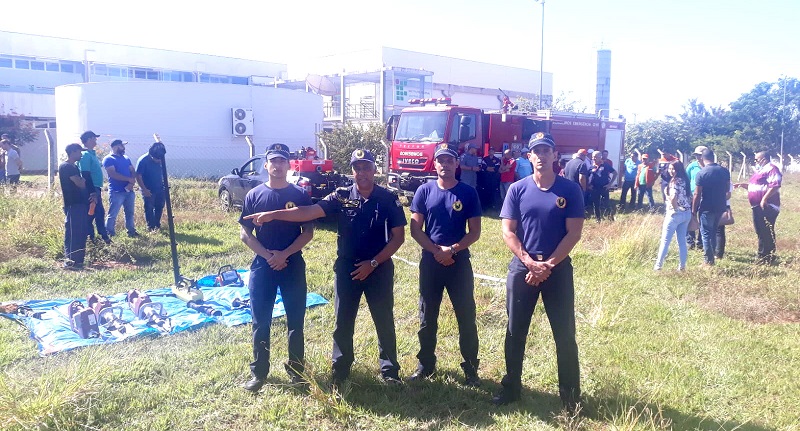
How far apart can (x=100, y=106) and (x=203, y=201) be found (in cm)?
1119

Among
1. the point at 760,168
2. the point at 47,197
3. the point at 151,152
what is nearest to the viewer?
the point at 760,168

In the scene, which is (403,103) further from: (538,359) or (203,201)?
(538,359)

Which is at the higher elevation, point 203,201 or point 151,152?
point 151,152

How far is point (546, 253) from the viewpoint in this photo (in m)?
3.96

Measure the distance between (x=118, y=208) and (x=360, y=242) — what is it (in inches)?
272

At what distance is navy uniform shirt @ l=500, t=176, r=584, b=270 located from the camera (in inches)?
155

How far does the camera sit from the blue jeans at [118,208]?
380 inches

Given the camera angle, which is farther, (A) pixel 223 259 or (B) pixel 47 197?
(B) pixel 47 197

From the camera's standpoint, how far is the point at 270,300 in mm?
4449

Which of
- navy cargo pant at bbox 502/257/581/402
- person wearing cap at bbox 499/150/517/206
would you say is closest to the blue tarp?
navy cargo pant at bbox 502/257/581/402

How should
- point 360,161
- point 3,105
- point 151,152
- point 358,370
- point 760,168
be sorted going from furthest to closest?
point 3,105
point 151,152
point 760,168
point 358,370
point 360,161

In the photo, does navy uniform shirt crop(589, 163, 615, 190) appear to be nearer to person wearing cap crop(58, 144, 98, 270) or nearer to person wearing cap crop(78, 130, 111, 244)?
person wearing cap crop(78, 130, 111, 244)

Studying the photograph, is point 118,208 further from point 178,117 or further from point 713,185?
point 178,117

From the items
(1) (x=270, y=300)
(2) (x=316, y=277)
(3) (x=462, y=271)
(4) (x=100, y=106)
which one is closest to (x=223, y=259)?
(2) (x=316, y=277)
